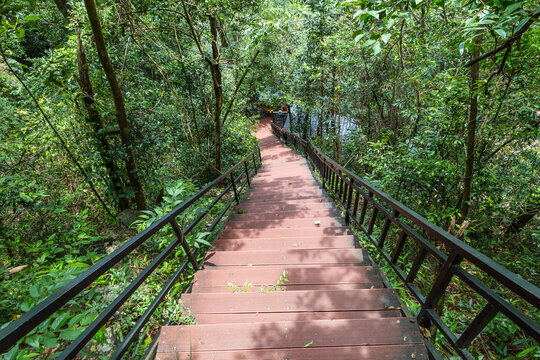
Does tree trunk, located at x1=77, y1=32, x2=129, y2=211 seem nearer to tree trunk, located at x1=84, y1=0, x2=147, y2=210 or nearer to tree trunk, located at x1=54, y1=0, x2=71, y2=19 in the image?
tree trunk, located at x1=84, y1=0, x2=147, y2=210

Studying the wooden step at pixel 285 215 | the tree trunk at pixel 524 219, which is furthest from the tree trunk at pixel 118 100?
the tree trunk at pixel 524 219

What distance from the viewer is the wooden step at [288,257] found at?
2561 mm

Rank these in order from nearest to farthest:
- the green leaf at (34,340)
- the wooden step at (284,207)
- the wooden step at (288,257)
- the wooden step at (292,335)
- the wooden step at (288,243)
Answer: the green leaf at (34,340) → the wooden step at (292,335) → the wooden step at (288,257) → the wooden step at (288,243) → the wooden step at (284,207)

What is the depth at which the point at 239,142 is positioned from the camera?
1066 centimetres

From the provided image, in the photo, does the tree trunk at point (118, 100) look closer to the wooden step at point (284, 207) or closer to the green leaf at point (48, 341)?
the wooden step at point (284, 207)

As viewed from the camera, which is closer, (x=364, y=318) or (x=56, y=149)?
(x=364, y=318)

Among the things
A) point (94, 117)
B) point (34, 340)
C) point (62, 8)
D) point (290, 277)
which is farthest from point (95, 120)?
point (290, 277)

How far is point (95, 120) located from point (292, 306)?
172 inches

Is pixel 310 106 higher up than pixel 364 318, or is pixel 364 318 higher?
pixel 310 106

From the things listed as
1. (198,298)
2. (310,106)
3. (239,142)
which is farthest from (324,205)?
(310,106)

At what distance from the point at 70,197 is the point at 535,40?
25.2 ft

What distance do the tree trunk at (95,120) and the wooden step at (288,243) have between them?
101 inches

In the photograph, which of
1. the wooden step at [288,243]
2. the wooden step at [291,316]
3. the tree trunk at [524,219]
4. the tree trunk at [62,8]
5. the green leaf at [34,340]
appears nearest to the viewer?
the green leaf at [34,340]

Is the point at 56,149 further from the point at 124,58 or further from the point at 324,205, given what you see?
the point at 324,205
